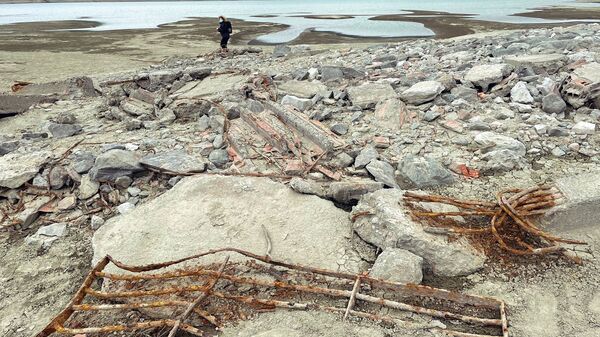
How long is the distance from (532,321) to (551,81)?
4594 millimetres

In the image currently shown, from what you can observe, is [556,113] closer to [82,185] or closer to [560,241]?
[560,241]

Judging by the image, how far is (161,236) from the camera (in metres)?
3.31

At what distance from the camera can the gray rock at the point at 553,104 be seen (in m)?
5.22

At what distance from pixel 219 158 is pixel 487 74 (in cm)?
450

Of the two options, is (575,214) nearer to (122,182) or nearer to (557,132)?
(557,132)

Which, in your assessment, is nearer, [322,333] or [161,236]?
[322,333]

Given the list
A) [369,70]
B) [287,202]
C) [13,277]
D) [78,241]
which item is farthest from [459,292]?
[369,70]

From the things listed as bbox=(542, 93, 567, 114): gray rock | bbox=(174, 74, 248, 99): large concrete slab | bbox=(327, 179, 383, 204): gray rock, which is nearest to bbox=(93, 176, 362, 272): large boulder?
bbox=(327, 179, 383, 204): gray rock

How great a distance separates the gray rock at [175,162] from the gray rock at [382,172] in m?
1.94

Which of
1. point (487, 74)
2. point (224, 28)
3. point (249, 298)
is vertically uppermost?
point (224, 28)

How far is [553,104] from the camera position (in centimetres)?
523

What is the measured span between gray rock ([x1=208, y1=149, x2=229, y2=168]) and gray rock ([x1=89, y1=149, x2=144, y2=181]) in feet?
2.70

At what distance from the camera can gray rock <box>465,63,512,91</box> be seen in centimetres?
614

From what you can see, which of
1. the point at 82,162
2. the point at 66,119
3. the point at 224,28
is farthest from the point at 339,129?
the point at 224,28
